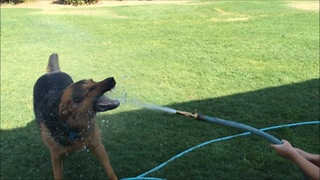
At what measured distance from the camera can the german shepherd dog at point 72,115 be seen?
3359 millimetres

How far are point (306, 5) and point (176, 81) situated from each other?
31.2ft

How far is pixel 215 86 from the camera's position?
6.52 meters

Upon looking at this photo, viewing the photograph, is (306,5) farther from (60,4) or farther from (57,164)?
(57,164)

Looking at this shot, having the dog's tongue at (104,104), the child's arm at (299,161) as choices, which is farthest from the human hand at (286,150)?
the dog's tongue at (104,104)

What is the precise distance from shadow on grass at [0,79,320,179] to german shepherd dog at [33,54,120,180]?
0.55 meters

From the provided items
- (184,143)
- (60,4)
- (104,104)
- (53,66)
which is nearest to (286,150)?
(104,104)

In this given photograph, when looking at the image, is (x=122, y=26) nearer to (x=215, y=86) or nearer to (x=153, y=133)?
(x=215, y=86)

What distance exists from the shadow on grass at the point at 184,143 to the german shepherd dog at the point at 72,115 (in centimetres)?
55

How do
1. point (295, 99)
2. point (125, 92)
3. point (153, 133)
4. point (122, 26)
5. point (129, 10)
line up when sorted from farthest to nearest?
point (129, 10)
point (122, 26)
point (125, 92)
point (295, 99)
point (153, 133)

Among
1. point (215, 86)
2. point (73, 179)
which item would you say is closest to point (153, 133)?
point (73, 179)

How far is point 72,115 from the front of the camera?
338 cm

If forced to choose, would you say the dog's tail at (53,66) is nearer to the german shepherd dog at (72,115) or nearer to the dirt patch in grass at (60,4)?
the german shepherd dog at (72,115)

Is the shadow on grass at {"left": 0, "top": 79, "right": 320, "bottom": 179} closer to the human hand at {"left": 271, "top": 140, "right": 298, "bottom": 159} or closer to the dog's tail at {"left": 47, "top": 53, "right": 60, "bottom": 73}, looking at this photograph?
the dog's tail at {"left": 47, "top": 53, "right": 60, "bottom": 73}

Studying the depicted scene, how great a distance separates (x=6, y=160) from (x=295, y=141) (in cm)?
339
